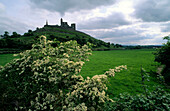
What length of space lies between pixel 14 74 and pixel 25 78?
69 cm

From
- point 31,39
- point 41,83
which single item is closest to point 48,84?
point 41,83

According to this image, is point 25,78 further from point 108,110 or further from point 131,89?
point 131,89

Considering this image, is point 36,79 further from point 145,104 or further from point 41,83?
point 145,104

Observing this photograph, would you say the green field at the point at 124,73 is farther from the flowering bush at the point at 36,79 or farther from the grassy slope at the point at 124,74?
the flowering bush at the point at 36,79

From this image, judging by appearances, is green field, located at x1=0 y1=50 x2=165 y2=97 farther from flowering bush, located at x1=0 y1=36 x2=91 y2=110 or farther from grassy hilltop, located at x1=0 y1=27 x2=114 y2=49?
grassy hilltop, located at x1=0 y1=27 x2=114 y2=49

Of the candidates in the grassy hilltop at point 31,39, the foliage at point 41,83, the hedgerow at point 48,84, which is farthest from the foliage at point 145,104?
the grassy hilltop at point 31,39

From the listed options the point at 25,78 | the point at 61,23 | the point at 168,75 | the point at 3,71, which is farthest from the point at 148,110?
the point at 61,23

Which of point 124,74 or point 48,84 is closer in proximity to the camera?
point 48,84

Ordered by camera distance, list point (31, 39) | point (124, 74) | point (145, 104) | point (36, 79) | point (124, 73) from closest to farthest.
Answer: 1. point (145, 104)
2. point (36, 79)
3. point (31, 39)
4. point (124, 74)
5. point (124, 73)

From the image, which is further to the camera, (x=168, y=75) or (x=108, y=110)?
(x=168, y=75)

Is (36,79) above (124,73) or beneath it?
above

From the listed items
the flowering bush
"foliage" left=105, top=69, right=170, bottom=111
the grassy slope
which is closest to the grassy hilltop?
the flowering bush

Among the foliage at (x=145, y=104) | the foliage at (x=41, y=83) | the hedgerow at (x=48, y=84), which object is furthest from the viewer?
the foliage at (x=41, y=83)

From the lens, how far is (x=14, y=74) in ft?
14.2
